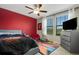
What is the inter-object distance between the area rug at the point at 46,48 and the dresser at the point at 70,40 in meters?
0.18

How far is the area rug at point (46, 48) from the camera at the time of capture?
2.31 meters

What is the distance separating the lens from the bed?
223 centimetres

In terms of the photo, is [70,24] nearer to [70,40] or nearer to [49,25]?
[70,40]

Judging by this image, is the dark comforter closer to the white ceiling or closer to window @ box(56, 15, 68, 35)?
the white ceiling

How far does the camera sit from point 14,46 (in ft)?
7.45

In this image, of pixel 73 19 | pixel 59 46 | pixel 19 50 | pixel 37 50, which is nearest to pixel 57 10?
pixel 73 19

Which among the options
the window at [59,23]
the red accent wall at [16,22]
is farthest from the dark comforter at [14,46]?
the window at [59,23]

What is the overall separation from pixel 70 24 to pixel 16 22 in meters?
1.08

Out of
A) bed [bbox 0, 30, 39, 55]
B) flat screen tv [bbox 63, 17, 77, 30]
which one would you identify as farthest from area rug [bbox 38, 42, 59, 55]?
flat screen tv [bbox 63, 17, 77, 30]

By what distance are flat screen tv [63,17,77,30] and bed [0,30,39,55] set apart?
724mm

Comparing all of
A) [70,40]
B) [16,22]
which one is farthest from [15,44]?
[70,40]
